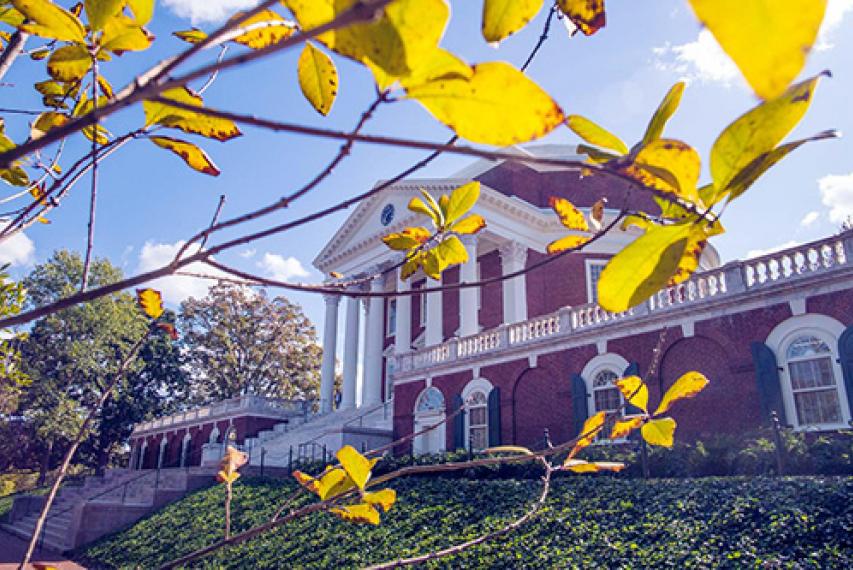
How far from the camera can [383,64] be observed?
614 millimetres

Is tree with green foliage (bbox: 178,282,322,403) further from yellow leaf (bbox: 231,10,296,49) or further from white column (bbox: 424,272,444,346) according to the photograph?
yellow leaf (bbox: 231,10,296,49)

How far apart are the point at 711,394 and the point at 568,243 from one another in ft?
47.2

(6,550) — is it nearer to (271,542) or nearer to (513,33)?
(271,542)

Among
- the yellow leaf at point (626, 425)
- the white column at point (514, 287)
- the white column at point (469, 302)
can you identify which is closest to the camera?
the yellow leaf at point (626, 425)

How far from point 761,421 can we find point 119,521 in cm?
1785

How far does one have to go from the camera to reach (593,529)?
30.2 ft

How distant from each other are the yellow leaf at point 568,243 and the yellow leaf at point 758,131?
1.94ft

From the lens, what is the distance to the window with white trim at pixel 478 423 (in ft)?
62.4

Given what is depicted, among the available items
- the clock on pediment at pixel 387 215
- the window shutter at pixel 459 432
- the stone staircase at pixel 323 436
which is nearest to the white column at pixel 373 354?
the stone staircase at pixel 323 436

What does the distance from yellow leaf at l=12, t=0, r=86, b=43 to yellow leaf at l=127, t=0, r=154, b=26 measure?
0.42ft

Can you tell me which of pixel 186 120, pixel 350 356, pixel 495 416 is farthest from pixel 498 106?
pixel 350 356

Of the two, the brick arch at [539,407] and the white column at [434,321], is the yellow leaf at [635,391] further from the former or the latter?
the white column at [434,321]

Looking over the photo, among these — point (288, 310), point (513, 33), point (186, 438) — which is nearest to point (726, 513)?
point (513, 33)

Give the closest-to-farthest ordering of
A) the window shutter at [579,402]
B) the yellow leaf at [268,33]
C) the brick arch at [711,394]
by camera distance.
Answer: the yellow leaf at [268,33], the brick arch at [711,394], the window shutter at [579,402]
